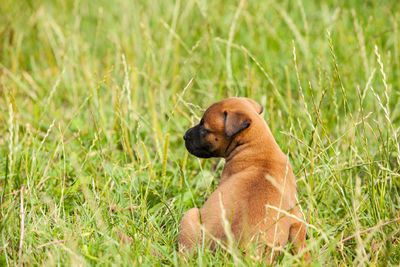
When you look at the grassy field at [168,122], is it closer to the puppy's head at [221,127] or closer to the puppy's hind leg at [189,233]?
the puppy's hind leg at [189,233]

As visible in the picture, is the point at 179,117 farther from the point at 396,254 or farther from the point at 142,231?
the point at 396,254

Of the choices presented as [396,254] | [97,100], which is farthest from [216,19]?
[396,254]

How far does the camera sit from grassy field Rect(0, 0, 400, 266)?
307cm

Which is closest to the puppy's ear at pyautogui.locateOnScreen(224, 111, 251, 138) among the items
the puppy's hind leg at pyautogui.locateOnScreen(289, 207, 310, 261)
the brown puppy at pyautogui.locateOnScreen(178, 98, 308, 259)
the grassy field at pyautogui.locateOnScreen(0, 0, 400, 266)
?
the brown puppy at pyautogui.locateOnScreen(178, 98, 308, 259)

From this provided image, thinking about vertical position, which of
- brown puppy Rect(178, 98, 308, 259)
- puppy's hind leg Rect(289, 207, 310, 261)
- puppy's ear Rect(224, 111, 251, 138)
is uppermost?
puppy's ear Rect(224, 111, 251, 138)

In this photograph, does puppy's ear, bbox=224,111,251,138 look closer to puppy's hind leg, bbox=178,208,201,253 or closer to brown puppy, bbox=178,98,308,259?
brown puppy, bbox=178,98,308,259

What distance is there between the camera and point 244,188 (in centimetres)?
307

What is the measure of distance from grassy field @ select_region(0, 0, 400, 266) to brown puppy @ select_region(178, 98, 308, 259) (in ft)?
0.43

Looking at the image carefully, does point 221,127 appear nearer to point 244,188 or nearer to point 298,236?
point 244,188

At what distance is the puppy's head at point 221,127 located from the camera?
11.1 ft

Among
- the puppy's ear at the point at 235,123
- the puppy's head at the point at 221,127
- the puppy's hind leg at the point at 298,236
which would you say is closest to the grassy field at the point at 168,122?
the puppy's hind leg at the point at 298,236

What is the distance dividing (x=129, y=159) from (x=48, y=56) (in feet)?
8.26

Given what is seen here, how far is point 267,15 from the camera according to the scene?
22.7ft

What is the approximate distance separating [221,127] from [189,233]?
84cm
